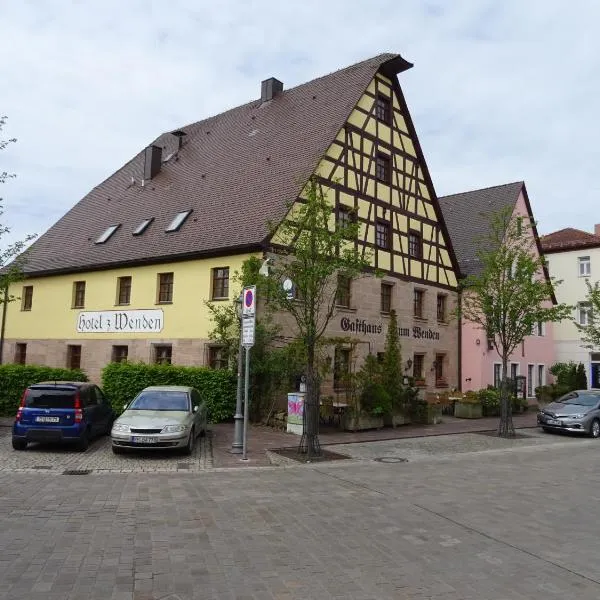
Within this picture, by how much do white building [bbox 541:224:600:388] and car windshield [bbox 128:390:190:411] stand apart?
32.5 metres

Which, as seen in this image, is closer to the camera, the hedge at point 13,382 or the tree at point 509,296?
the tree at point 509,296

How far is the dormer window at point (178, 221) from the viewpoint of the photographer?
2333 cm

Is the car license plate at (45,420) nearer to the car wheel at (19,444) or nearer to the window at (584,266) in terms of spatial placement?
the car wheel at (19,444)

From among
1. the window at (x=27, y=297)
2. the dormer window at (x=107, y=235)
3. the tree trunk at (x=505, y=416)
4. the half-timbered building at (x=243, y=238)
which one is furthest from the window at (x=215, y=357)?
the window at (x=27, y=297)

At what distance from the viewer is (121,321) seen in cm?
2377

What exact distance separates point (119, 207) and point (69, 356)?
735cm

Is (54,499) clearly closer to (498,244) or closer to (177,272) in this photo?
(177,272)

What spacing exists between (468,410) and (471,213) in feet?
45.9

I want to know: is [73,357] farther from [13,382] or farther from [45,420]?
[45,420]

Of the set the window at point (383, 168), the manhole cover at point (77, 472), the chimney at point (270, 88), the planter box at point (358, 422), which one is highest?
the chimney at point (270, 88)

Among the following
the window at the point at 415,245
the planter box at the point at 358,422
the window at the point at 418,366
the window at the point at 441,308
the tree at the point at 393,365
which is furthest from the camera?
the window at the point at 441,308

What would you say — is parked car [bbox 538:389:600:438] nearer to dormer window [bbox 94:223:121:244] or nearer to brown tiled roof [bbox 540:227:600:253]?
dormer window [bbox 94:223:121:244]

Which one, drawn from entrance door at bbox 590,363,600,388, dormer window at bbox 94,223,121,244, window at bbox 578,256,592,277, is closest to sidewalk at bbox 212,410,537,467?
dormer window at bbox 94,223,121,244

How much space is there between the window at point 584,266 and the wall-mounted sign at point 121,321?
3115 centimetres
